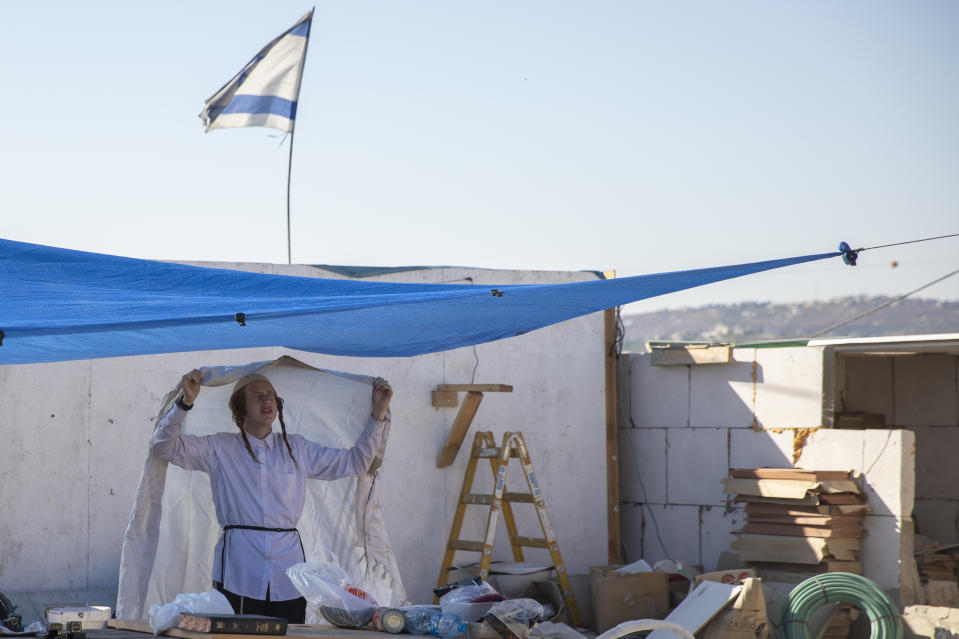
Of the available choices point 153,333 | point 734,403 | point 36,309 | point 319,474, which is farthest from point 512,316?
point 734,403

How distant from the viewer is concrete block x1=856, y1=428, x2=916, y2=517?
6.68m

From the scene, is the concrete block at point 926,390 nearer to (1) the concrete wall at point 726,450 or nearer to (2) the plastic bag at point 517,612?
(1) the concrete wall at point 726,450

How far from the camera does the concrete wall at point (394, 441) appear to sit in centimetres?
635

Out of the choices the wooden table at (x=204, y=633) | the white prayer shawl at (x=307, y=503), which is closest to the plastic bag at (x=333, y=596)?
the wooden table at (x=204, y=633)

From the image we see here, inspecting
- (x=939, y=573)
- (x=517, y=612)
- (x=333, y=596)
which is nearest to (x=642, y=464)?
(x=939, y=573)

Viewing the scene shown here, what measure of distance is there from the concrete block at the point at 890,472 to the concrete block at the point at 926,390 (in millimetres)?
2286

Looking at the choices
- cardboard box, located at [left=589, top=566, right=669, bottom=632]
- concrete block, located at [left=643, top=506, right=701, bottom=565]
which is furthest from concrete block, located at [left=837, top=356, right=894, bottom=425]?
cardboard box, located at [left=589, top=566, right=669, bottom=632]

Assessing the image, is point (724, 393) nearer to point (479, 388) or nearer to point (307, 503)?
point (479, 388)

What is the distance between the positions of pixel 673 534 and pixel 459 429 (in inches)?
67.2

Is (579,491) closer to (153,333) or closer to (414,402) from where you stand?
(414,402)

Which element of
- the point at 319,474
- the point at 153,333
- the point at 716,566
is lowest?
the point at 716,566

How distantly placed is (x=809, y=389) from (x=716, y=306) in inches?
2982

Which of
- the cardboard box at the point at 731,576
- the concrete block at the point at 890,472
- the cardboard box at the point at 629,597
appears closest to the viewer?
the cardboard box at the point at 731,576

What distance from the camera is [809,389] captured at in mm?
7215
